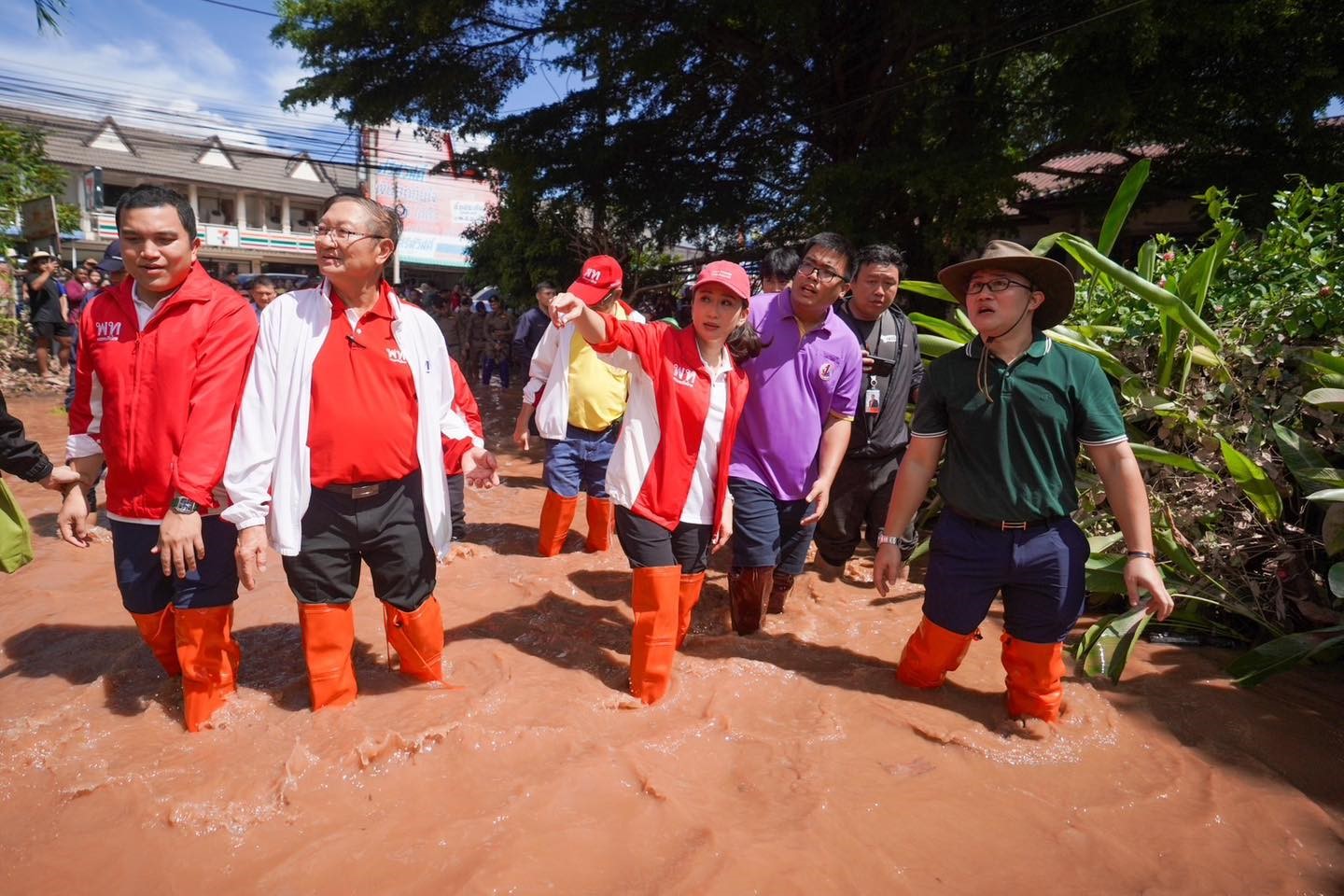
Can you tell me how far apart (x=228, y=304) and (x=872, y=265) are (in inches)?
120

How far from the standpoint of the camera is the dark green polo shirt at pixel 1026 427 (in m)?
2.84

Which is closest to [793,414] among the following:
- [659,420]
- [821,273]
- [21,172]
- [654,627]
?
[821,273]

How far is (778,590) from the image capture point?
425 centimetres

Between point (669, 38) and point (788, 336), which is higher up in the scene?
point (669, 38)

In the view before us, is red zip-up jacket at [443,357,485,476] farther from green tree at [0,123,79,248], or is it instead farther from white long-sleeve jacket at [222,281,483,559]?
green tree at [0,123,79,248]

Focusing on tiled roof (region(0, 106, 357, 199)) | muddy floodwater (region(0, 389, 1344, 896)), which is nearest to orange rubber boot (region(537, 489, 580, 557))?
muddy floodwater (region(0, 389, 1344, 896))

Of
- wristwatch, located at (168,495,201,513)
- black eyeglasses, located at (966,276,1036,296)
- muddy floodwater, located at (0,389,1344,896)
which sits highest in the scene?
black eyeglasses, located at (966,276,1036,296)

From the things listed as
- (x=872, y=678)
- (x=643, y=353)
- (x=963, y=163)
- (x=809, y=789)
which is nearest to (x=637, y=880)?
(x=809, y=789)

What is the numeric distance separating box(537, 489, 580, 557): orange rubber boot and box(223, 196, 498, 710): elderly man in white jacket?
201 cm

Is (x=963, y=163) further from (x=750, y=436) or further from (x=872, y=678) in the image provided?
(x=872, y=678)

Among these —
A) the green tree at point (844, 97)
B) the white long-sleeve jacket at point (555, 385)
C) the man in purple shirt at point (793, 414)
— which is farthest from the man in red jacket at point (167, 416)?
the green tree at point (844, 97)

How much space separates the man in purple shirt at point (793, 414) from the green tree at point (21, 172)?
11558 millimetres

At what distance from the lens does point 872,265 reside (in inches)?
175

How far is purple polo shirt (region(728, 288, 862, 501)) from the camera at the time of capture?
371cm
